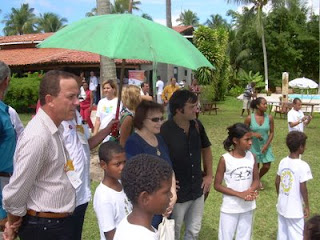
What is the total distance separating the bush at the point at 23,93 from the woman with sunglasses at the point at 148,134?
16.5 metres

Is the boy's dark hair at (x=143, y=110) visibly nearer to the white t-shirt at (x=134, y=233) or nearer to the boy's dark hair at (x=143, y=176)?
the boy's dark hair at (x=143, y=176)

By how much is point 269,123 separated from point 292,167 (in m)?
2.52

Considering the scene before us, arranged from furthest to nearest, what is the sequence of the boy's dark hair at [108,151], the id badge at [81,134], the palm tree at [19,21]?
1. the palm tree at [19,21]
2. the id badge at [81,134]
3. the boy's dark hair at [108,151]

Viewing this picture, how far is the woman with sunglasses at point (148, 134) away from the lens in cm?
340

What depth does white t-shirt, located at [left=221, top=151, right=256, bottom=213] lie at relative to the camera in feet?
12.8

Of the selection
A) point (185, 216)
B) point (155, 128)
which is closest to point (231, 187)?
point (185, 216)

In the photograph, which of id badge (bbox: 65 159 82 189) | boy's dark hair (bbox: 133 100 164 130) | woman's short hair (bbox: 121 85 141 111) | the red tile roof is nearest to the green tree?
the red tile roof

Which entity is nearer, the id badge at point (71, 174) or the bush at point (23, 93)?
the id badge at point (71, 174)

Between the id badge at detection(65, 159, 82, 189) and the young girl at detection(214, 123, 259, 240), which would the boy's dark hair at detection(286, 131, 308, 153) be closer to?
the young girl at detection(214, 123, 259, 240)

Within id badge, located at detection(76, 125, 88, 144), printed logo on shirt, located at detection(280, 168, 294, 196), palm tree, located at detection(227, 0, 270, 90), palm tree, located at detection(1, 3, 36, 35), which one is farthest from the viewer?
palm tree, located at detection(1, 3, 36, 35)

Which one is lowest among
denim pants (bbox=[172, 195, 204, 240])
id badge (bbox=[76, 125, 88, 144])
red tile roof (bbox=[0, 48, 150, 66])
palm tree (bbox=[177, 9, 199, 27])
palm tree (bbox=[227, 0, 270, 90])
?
denim pants (bbox=[172, 195, 204, 240])

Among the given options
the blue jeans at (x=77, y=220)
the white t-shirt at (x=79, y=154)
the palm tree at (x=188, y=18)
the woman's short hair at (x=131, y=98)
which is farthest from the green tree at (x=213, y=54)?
the palm tree at (x=188, y=18)

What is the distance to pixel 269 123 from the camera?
21.3 ft

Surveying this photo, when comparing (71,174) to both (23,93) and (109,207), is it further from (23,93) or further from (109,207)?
(23,93)
